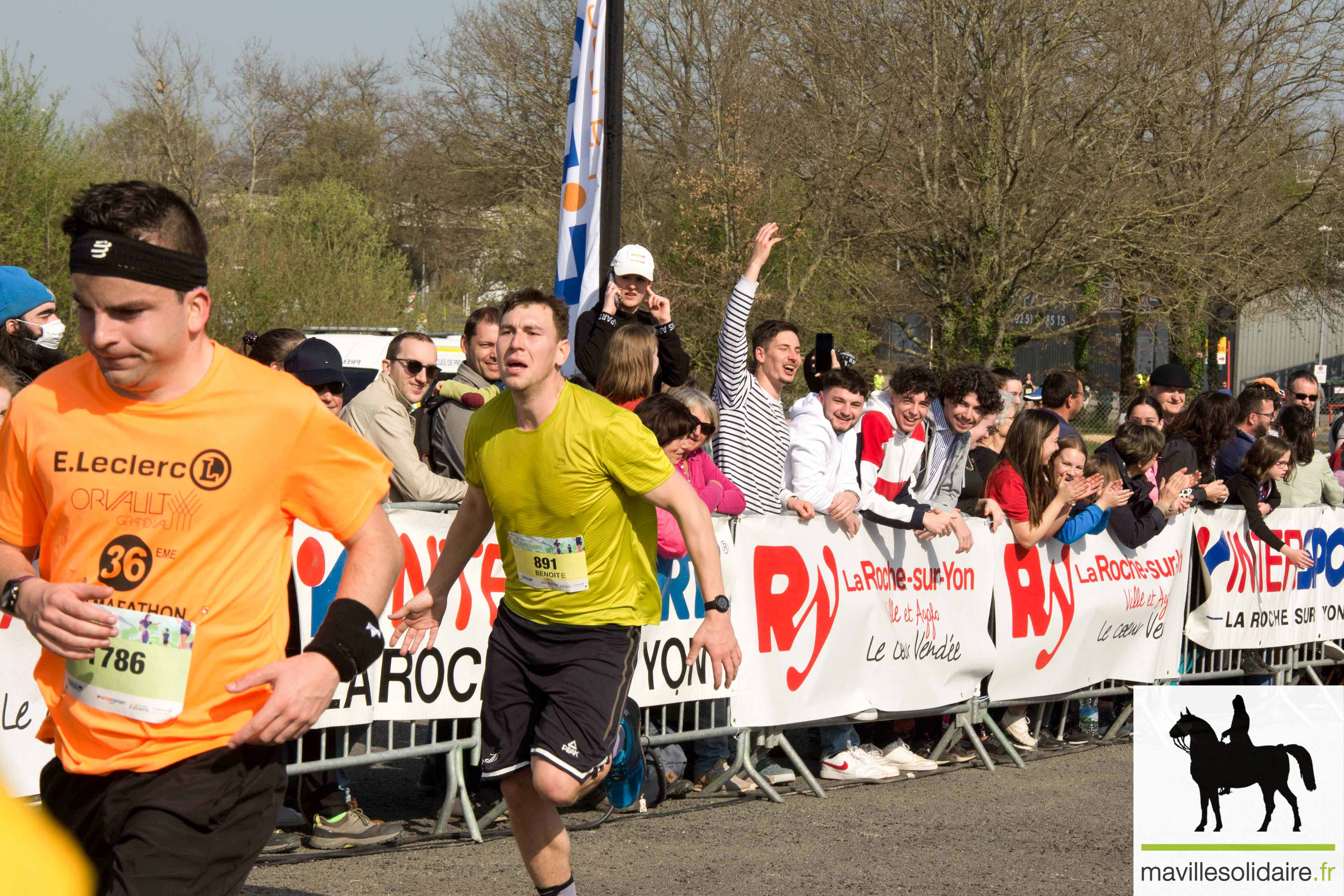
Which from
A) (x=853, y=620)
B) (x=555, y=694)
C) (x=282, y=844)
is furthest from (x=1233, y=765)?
(x=282, y=844)

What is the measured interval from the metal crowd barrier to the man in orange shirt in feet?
5.62

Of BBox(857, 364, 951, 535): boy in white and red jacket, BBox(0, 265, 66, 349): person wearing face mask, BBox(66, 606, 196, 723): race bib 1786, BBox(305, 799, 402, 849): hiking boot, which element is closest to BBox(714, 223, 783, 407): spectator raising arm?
BBox(857, 364, 951, 535): boy in white and red jacket

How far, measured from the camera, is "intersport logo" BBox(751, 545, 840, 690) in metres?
6.81

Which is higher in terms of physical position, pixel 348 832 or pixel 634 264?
pixel 634 264

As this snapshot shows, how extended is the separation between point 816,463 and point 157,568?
4838 millimetres

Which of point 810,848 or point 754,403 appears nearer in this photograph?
point 810,848

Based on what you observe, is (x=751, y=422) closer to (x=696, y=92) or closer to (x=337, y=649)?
(x=337, y=649)

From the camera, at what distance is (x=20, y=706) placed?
5.12m

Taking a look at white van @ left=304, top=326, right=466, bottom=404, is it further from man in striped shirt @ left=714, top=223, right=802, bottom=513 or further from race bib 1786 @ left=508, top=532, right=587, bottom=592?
race bib 1786 @ left=508, top=532, right=587, bottom=592

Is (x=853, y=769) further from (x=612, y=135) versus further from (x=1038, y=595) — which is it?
(x=612, y=135)

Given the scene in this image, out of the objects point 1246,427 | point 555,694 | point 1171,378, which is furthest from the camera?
point 1171,378

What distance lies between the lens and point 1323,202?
26.7 m

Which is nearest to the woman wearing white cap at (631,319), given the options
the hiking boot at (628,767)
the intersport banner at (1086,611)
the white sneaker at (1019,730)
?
the intersport banner at (1086,611)

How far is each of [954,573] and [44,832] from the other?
21.0 ft
